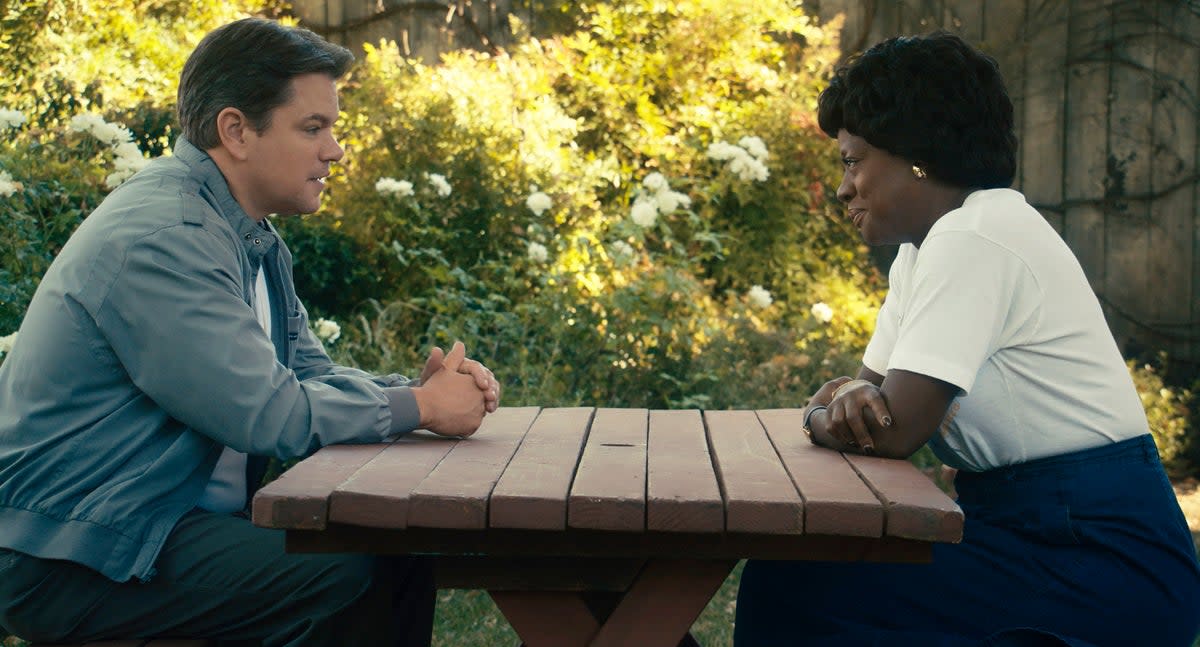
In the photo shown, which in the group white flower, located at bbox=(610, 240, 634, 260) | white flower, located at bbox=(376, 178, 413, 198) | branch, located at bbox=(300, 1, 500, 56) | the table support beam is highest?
branch, located at bbox=(300, 1, 500, 56)

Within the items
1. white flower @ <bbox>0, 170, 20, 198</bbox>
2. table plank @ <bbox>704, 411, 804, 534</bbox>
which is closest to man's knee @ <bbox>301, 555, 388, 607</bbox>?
table plank @ <bbox>704, 411, 804, 534</bbox>

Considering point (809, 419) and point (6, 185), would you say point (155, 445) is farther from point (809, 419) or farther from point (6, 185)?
point (6, 185)

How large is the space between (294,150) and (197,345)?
0.55m

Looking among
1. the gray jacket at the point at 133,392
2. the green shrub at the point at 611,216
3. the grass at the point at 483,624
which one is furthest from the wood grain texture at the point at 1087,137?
the gray jacket at the point at 133,392

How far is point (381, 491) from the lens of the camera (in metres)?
1.97

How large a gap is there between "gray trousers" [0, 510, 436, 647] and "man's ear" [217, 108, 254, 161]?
28.8 inches

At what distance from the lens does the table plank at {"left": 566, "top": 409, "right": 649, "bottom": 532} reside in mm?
1935

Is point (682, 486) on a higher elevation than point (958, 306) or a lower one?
lower

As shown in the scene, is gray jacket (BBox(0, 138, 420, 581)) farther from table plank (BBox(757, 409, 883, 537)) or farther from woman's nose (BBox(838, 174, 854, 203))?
woman's nose (BBox(838, 174, 854, 203))

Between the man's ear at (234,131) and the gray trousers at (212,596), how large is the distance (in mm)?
731

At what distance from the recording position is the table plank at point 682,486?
6.35 ft

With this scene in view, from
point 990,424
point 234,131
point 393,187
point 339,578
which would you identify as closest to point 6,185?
point 234,131

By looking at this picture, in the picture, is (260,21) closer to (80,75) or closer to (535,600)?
(535,600)

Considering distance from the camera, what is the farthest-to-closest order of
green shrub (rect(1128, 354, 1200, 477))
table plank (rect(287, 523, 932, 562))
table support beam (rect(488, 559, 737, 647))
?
1. green shrub (rect(1128, 354, 1200, 477))
2. table support beam (rect(488, 559, 737, 647))
3. table plank (rect(287, 523, 932, 562))
